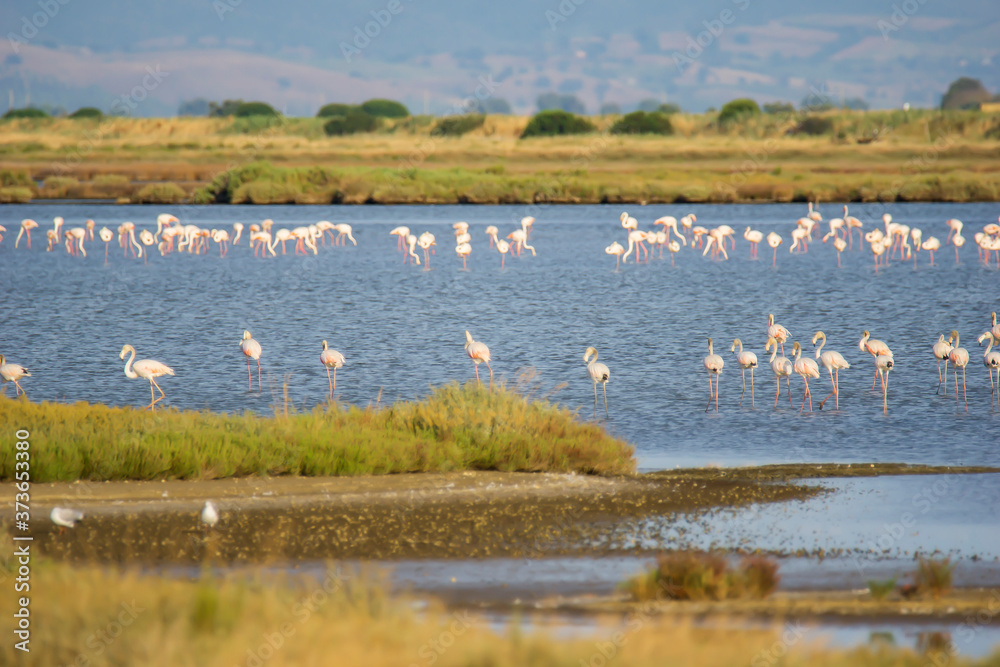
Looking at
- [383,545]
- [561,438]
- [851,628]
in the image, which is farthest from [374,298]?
[851,628]

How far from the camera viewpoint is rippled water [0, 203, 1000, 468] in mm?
14859

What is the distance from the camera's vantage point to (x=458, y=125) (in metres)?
115

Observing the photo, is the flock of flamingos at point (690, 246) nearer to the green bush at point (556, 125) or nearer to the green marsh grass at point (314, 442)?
the green marsh grass at point (314, 442)

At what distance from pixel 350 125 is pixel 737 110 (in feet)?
130

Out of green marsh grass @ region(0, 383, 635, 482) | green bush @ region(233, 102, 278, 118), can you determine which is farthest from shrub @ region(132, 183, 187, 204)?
green bush @ region(233, 102, 278, 118)

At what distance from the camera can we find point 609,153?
7600 cm

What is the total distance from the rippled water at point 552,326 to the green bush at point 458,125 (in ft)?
228

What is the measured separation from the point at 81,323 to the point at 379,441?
14414 millimetres

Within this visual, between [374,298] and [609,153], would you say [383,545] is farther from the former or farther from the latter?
[609,153]

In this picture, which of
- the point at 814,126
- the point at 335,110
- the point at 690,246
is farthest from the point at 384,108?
the point at 690,246

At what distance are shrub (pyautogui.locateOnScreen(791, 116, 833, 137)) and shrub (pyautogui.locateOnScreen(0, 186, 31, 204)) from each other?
205 feet

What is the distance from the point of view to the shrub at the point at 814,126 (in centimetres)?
9608

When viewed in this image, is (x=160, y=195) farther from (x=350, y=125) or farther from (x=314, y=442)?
(x=350, y=125)

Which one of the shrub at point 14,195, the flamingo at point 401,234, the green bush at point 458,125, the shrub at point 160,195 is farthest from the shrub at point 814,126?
the shrub at point 14,195
